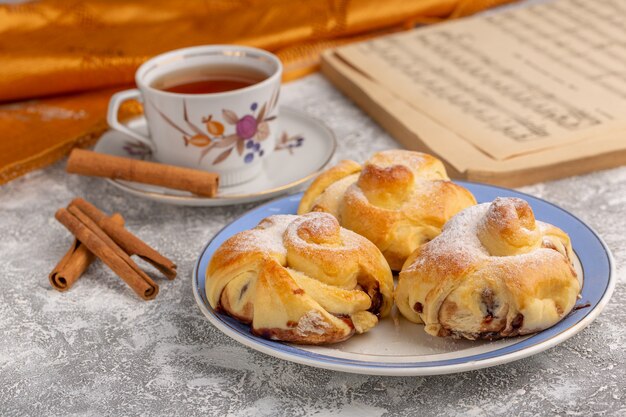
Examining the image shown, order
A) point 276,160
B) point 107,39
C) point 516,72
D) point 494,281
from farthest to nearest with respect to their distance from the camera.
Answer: point 107,39 < point 516,72 < point 276,160 < point 494,281

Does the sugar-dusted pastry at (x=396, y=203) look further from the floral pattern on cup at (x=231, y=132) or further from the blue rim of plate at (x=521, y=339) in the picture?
the floral pattern on cup at (x=231, y=132)

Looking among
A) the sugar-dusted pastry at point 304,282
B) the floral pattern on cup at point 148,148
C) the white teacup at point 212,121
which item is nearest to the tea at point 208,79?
the white teacup at point 212,121

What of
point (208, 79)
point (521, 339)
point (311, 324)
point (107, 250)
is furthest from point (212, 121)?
point (521, 339)

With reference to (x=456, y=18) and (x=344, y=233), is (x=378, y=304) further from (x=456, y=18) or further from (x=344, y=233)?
(x=456, y=18)

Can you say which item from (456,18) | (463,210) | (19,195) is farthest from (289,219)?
(456,18)

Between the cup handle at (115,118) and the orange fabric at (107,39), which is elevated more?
the cup handle at (115,118)

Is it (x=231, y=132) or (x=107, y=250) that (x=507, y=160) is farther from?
(x=107, y=250)
